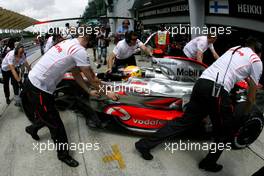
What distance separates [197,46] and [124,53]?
1629 mm

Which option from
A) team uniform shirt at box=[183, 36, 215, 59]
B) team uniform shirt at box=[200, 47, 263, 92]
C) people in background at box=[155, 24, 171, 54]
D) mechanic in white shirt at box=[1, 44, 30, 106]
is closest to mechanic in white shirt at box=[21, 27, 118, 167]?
team uniform shirt at box=[200, 47, 263, 92]

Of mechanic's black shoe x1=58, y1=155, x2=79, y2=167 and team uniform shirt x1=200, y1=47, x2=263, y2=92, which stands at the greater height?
team uniform shirt x1=200, y1=47, x2=263, y2=92

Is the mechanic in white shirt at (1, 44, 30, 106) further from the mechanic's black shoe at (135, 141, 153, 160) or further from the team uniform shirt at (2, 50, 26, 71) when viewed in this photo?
the mechanic's black shoe at (135, 141, 153, 160)

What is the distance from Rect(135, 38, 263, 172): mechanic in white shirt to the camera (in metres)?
3.51

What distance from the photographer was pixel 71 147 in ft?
14.9

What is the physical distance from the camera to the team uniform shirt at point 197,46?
21.1 feet

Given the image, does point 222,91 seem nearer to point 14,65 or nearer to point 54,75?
point 54,75

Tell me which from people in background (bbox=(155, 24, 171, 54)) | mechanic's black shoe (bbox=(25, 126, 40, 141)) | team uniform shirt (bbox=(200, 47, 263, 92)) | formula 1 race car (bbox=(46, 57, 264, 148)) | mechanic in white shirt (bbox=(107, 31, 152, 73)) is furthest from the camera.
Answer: people in background (bbox=(155, 24, 171, 54))

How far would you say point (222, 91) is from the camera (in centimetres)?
356

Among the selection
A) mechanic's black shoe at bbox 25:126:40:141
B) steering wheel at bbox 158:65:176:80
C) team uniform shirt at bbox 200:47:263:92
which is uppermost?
team uniform shirt at bbox 200:47:263:92

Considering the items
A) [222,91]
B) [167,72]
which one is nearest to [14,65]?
[167,72]

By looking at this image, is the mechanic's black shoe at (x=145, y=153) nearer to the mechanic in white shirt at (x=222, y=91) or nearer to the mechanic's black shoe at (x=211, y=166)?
the mechanic in white shirt at (x=222, y=91)

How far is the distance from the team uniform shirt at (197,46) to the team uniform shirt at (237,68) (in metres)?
2.75

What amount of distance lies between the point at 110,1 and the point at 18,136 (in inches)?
1971
